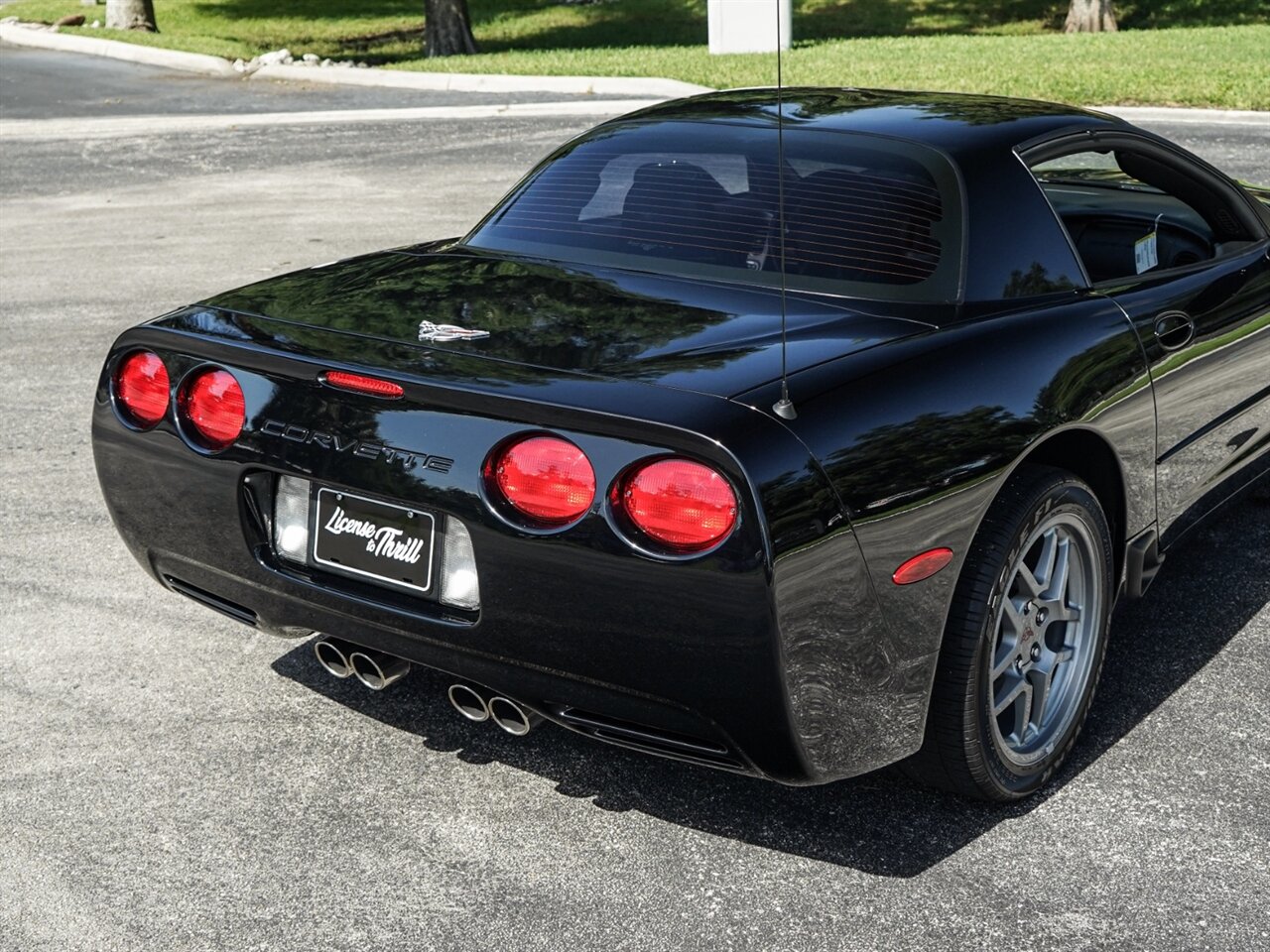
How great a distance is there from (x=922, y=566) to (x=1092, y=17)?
26.7 meters

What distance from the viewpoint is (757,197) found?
12.7ft

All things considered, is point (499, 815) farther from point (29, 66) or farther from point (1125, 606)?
point (29, 66)

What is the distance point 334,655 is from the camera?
339 centimetres

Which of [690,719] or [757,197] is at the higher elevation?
[757,197]

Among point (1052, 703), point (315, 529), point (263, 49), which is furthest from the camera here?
point (263, 49)

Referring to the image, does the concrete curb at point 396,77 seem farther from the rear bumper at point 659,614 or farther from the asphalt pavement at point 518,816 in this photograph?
the rear bumper at point 659,614

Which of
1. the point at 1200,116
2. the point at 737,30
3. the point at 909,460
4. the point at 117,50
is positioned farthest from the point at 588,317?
the point at 117,50

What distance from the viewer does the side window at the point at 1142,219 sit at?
439cm

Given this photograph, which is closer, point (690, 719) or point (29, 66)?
point (690, 719)

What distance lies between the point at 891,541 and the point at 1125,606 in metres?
1.88

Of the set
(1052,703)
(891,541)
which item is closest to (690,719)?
(891,541)

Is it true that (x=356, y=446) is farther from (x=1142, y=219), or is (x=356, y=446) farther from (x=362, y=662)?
(x=1142, y=219)

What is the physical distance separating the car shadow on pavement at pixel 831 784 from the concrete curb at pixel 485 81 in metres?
14.9

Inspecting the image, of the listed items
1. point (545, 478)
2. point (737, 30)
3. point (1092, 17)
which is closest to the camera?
point (545, 478)
